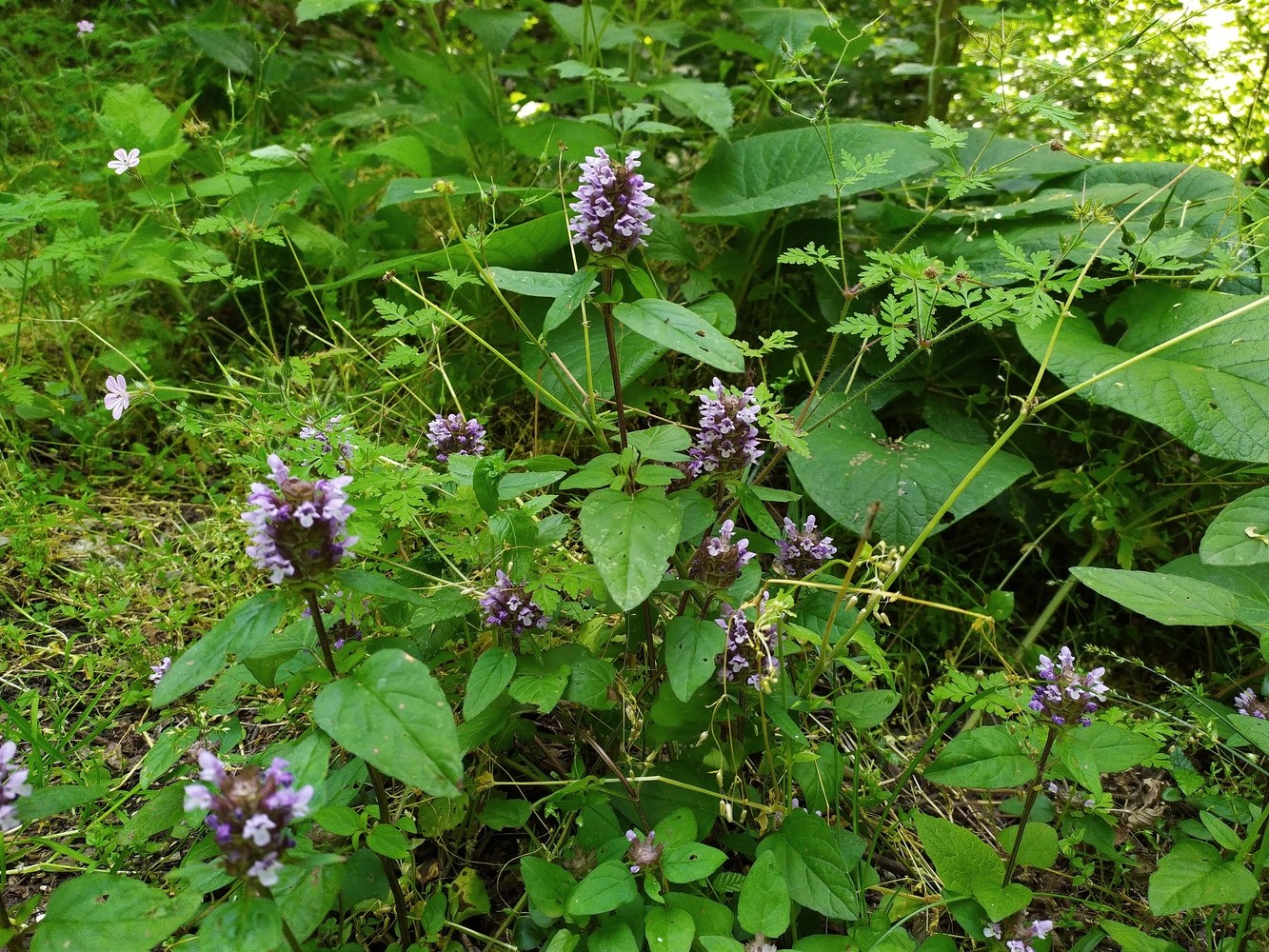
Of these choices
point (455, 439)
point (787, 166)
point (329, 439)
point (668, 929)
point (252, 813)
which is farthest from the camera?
point (787, 166)

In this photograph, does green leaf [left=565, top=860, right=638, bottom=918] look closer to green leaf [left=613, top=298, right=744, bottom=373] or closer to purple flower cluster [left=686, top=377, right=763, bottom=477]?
purple flower cluster [left=686, top=377, right=763, bottom=477]

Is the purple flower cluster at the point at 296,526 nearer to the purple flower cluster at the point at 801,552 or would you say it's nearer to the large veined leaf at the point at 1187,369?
the purple flower cluster at the point at 801,552

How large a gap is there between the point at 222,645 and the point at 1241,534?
157 centimetres

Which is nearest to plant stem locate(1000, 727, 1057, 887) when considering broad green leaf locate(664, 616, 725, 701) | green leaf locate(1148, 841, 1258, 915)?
green leaf locate(1148, 841, 1258, 915)

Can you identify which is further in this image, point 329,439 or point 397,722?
point 329,439

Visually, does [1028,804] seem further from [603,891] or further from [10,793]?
[10,793]

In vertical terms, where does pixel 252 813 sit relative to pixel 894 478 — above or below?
above

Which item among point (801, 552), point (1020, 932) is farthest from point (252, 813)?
point (1020, 932)

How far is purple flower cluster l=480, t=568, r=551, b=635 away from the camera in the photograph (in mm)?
1278

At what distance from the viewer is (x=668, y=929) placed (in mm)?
1099

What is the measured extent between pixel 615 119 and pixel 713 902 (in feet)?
6.95

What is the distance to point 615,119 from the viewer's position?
2.51 meters

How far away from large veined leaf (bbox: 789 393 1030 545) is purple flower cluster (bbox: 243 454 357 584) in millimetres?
1080

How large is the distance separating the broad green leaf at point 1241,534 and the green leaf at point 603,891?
42.4 inches
